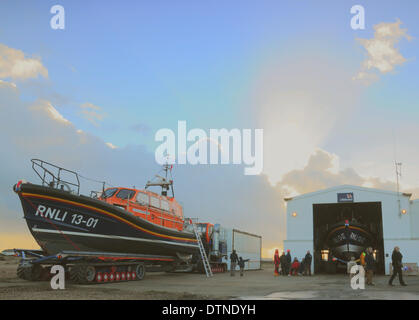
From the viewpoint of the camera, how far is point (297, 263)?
20.9m

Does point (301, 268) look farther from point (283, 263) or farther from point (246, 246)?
point (246, 246)

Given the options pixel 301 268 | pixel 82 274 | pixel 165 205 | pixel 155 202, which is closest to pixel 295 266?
pixel 301 268

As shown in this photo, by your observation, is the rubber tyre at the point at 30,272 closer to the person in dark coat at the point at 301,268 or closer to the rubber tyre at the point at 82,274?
the rubber tyre at the point at 82,274

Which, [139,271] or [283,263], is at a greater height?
[139,271]

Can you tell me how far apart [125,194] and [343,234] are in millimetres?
13047

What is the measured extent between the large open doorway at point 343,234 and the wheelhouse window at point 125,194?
1188cm

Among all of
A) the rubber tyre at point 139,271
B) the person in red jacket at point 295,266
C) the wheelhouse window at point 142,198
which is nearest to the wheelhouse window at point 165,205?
the wheelhouse window at point 142,198

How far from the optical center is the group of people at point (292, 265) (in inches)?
818

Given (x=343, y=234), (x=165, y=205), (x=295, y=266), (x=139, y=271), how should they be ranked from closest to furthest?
(x=139, y=271) < (x=165, y=205) < (x=295, y=266) < (x=343, y=234)

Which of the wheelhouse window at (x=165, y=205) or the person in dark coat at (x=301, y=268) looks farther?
the person in dark coat at (x=301, y=268)

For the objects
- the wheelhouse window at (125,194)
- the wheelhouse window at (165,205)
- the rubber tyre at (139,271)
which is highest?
the wheelhouse window at (125,194)

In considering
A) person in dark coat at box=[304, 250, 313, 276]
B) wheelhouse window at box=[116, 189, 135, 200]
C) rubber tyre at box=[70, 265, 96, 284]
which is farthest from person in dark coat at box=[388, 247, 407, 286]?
wheelhouse window at box=[116, 189, 135, 200]

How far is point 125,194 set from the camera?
16062mm
